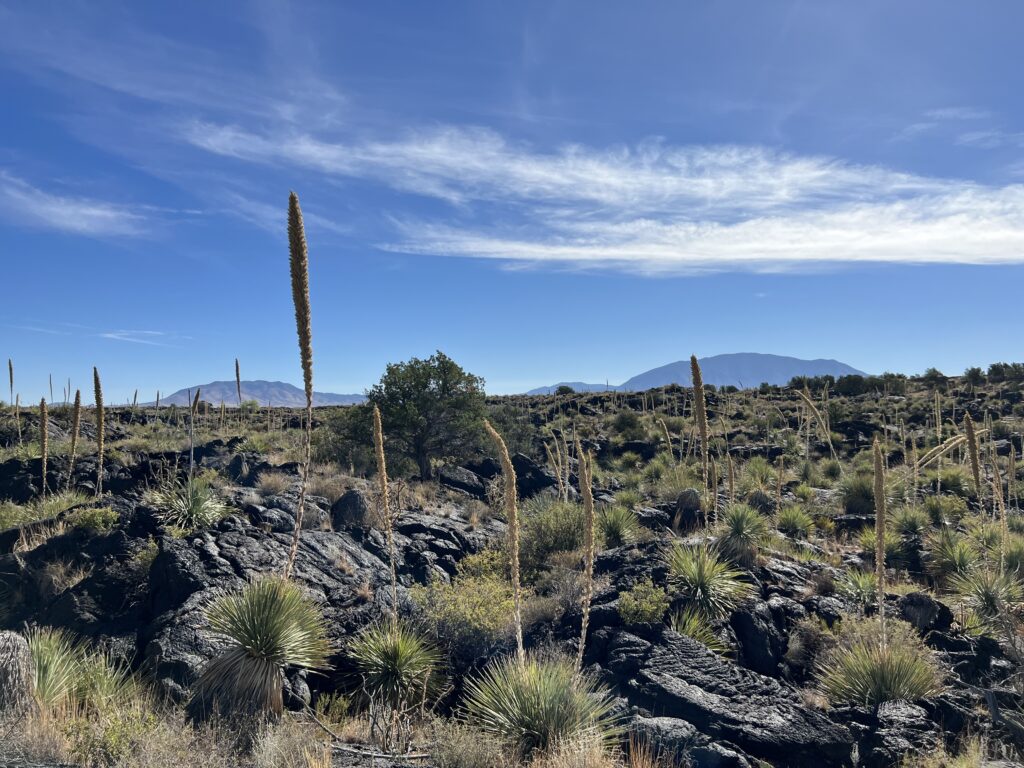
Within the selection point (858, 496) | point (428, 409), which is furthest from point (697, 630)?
point (428, 409)

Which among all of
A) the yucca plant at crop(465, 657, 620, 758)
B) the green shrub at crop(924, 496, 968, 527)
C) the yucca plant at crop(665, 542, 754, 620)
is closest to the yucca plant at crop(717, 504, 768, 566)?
the yucca plant at crop(665, 542, 754, 620)

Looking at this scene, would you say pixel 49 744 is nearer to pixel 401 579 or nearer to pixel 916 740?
pixel 401 579

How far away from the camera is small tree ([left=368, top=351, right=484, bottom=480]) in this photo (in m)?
22.8

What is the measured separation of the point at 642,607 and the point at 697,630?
2.68 ft

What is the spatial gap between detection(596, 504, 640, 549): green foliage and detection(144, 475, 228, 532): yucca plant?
7.59m

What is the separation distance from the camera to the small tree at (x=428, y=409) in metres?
22.8

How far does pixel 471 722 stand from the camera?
7.10 metres

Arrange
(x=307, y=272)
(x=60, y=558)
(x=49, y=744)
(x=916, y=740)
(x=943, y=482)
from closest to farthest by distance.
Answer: (x=49, y=744), (x=916, y=740), (x=307, y=272), (x=60, y=558), (x=943, y=482)

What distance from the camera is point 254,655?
7.02m

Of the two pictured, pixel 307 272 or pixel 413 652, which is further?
pixel 413 652

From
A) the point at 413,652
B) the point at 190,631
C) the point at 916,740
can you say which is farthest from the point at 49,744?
the point at 916,740

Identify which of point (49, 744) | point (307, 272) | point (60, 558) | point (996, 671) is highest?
point (307, 272)

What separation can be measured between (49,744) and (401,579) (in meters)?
6.68

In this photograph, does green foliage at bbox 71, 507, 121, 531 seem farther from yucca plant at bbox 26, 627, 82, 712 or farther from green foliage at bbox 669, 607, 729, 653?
green foliage at bbox 669, 607, 729, 653
